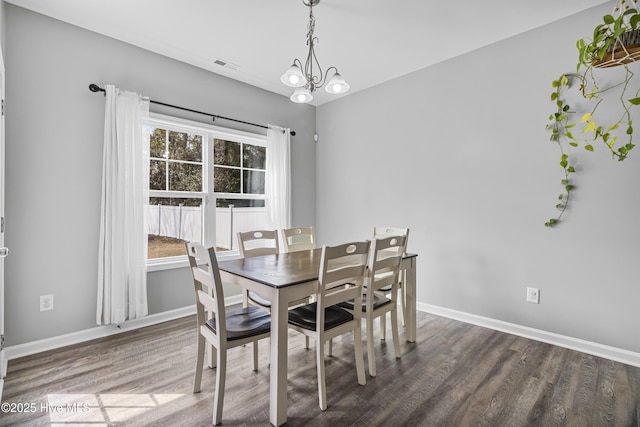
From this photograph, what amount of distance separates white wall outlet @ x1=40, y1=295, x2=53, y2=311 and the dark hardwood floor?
339 millimetres

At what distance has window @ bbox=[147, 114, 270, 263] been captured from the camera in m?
3.18

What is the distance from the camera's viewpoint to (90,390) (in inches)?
77.9

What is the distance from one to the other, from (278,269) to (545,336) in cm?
240

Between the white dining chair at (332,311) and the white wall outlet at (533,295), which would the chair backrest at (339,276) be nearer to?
the white dining chair at (332,311)

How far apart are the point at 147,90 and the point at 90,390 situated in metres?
2.54

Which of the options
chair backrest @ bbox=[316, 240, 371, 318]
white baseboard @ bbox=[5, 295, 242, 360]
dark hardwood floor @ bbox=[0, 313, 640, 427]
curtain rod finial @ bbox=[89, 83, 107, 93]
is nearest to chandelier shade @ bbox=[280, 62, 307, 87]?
chair backrest @ bbox=[316, 240, 371, 318]

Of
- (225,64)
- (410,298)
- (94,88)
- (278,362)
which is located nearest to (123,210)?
(94,88)

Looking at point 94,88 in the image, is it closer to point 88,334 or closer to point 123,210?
point 123,210

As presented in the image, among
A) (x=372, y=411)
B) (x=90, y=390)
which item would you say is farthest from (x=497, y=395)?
(x=90, y=390)

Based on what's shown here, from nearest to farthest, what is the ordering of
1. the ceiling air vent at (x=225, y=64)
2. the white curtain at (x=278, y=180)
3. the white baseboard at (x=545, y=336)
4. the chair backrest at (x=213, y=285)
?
1. the chair backrest at (x=213, y=285)
2. the white baseboard at (x=545, y=336)
3. the ceiling air vent at (x=225, y=64)
4. the white curtain at (x=278, y=180)

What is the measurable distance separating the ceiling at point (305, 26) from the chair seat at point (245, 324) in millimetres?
2257

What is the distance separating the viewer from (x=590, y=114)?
2418mm

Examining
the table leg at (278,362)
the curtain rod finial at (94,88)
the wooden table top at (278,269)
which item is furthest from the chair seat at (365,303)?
the curtain rod finial at (94,88)

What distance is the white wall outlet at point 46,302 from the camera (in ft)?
8.22
